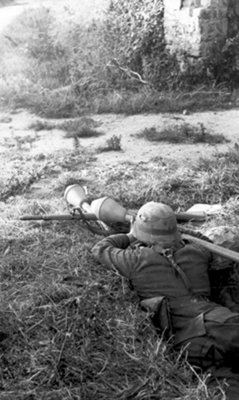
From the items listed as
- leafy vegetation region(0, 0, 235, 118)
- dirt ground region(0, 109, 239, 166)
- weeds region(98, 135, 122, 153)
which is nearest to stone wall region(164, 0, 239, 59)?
leafy vegetation region(0, 0, 235, 118)

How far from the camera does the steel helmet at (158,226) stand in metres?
3.67

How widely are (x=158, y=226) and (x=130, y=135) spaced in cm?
366

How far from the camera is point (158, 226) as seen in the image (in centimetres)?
367

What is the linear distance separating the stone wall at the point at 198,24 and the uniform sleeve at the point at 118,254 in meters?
5.62

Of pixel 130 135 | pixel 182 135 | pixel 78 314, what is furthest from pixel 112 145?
pixel 78 314

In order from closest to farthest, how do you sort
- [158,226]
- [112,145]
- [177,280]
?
[177,280] → [158,226] → [112,145]

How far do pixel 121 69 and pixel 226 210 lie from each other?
4741 millimetres

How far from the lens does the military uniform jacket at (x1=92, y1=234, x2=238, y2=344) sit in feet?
10.9

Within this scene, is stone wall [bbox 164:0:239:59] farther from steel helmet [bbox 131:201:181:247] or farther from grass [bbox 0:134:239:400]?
steel helmet [bbox 131:201:181:247]

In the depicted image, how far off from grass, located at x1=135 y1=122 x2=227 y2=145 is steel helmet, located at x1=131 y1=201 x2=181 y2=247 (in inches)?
126

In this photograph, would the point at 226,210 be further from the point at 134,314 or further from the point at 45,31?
the point at 45,31

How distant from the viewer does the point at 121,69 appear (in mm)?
9047

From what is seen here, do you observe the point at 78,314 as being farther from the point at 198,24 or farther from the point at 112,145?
the point at 198,24

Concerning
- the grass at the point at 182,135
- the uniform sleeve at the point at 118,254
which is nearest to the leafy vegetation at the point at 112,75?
the grass at the point at 182,135
